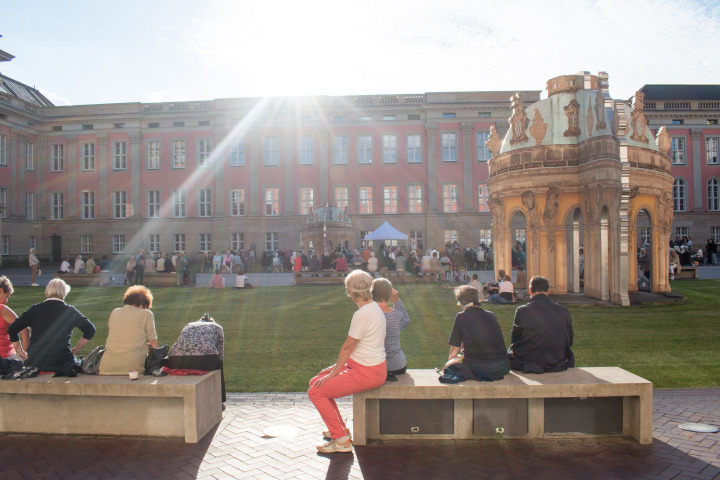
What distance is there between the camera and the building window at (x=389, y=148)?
45.4 meters

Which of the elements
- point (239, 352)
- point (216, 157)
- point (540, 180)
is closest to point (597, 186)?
point (540, 180)

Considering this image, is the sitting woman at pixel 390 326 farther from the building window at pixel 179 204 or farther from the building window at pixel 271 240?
the building window at pixel 179 204

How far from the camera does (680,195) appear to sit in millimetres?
47344

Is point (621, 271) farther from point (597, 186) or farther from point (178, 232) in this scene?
point (178, 232)

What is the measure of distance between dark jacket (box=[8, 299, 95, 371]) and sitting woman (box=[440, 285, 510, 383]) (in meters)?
4.08

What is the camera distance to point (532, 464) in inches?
197

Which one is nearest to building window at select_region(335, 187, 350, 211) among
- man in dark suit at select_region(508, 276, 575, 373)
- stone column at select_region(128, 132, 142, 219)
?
stone column at select_region(128, 132, 142, 219)

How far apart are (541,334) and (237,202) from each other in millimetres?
42004

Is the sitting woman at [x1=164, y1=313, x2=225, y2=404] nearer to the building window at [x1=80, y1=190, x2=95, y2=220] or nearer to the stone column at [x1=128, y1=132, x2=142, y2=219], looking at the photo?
the stone column at [x1=128, y1=132, x2=142, y2=219]

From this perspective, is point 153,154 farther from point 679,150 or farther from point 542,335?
point 542,335

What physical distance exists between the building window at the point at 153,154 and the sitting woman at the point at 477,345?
149 feet

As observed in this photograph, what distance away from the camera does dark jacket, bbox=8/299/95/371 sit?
20.1 ft

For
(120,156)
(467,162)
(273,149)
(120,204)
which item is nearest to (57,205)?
(120,204)

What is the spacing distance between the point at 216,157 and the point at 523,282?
105 ft
